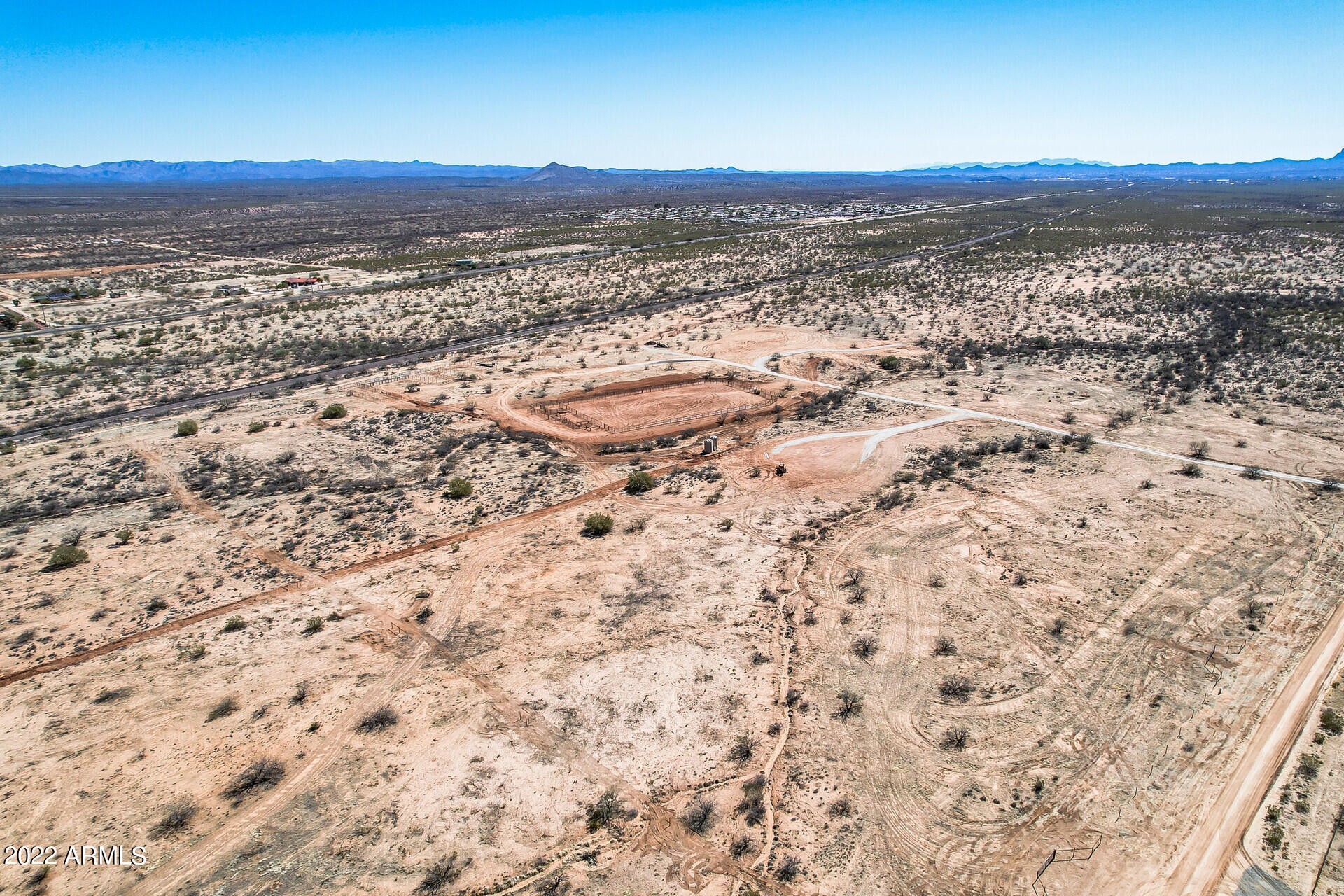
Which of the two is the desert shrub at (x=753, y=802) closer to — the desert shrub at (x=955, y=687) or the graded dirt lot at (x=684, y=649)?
the graded dirt lot at (x=684, y=649)

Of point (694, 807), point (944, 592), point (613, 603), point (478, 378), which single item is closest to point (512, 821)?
point (694, 807)

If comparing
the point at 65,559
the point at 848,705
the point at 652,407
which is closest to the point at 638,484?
the point at 652,407

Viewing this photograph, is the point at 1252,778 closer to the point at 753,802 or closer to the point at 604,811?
the point at 753,802

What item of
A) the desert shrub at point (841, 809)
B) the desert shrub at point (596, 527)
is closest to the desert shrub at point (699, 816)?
the desert shrub at point (841, 809)

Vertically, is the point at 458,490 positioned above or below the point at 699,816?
above

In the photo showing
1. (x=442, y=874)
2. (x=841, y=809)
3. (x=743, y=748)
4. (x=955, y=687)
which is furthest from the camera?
(x=955, y=687)

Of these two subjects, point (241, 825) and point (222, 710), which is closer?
point (241, 825)

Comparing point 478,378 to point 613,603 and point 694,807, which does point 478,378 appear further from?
point 694,807
